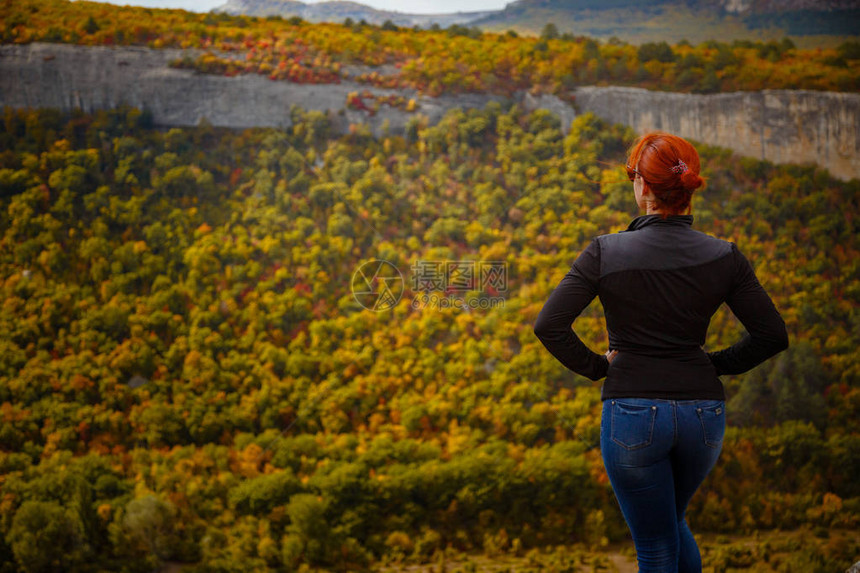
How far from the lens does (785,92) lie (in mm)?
8531

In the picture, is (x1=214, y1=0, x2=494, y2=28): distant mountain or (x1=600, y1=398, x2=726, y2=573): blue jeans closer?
(x1=600, y1=398, x2=726, y2=573): blue jeans

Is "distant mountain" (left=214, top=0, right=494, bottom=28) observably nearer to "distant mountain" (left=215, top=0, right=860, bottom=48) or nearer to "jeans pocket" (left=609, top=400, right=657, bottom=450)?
"distant mountain" (left=215, top=0, right=860, bottom=48)

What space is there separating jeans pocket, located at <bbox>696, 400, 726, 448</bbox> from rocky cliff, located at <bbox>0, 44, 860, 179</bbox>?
25.5 ft

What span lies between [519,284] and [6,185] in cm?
680

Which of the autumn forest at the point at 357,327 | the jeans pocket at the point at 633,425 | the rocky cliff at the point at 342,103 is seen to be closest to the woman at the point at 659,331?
the jeans pocket at the point at 633,425

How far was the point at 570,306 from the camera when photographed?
1812mm

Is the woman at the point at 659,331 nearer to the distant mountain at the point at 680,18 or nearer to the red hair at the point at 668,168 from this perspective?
the red hair at the point at 668,168

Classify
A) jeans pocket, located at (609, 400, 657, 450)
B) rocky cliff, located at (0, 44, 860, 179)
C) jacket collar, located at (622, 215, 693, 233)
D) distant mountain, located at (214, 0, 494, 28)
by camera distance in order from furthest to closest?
1. distant mountain, located at (214, 0, 494, 28)
2. rocky cliff, located at (0, 44, 860, 179)
3. jacket collar, located at (622, 215, 693, 233)
4. jeans pocket, located at (609, 400, 657, 450)

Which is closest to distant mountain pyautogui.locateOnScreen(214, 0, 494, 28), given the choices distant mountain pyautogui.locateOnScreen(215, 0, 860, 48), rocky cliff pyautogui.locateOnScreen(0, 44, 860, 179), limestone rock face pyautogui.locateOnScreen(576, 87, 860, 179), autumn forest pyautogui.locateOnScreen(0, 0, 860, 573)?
distant mountain pyautogui.locateOnScreen(215, 0, 860, 48)

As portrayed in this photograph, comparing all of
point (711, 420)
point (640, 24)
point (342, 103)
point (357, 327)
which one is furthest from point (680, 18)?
point (711, 420)

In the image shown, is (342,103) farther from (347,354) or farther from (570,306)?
(570,306)

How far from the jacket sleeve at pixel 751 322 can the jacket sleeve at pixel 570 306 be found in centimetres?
40

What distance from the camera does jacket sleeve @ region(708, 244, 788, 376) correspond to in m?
1.83

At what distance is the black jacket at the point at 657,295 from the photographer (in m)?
1.75
